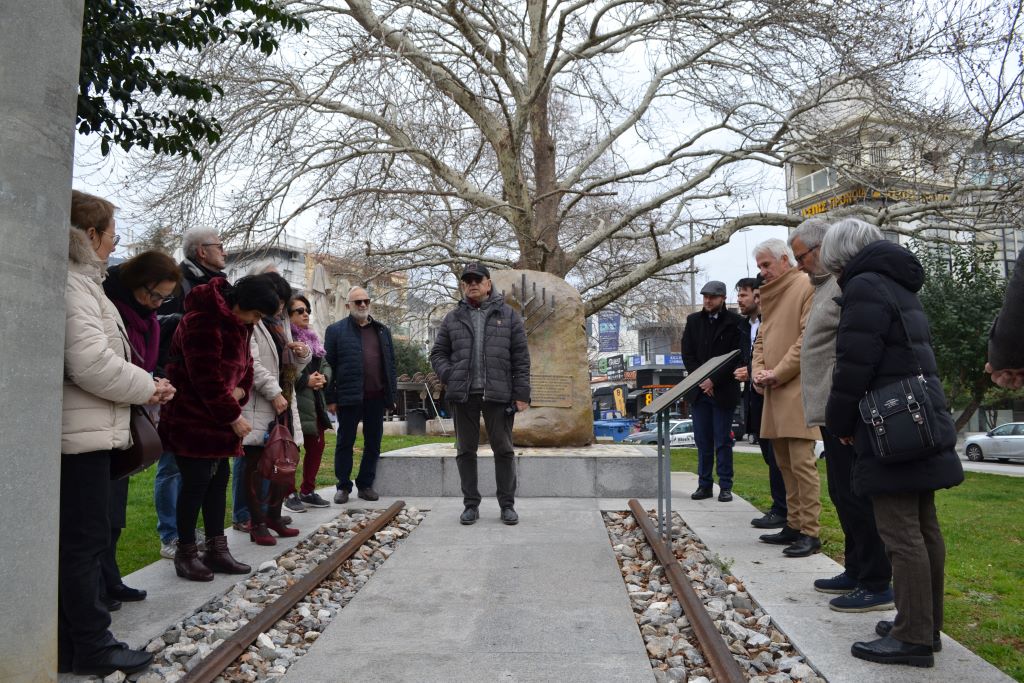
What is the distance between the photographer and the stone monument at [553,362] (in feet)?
30.6

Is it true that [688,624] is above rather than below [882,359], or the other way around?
below

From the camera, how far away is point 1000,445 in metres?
28.6

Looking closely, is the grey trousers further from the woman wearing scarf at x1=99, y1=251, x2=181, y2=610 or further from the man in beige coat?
the woman wearing scarf at x1=99, y1=251, x2=181, y2=610

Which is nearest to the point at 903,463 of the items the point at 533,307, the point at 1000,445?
the point at 533,307

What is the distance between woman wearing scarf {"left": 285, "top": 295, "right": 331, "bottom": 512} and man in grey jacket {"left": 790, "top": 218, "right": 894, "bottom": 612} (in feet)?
12.8

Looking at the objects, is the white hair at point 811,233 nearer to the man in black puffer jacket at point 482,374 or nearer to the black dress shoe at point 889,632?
the black dress shoe at point 889,632

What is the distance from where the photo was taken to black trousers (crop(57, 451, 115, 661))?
333 centimetres

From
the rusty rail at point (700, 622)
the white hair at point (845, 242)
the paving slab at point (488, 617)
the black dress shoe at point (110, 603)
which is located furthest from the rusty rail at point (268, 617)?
the white hair at point (845, 242)

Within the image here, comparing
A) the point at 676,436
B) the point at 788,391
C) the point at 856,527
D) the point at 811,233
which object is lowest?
the point at 676,436

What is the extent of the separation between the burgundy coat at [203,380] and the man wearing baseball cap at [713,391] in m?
4.40

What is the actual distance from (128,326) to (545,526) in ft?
12.3

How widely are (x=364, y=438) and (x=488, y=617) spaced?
3608 mm

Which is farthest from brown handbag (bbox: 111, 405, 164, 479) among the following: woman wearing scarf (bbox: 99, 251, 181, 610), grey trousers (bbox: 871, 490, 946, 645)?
grey trousers (bbox: 871, 490, 946, 645)

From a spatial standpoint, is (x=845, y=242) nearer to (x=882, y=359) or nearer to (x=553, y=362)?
(x=882, y=359)
